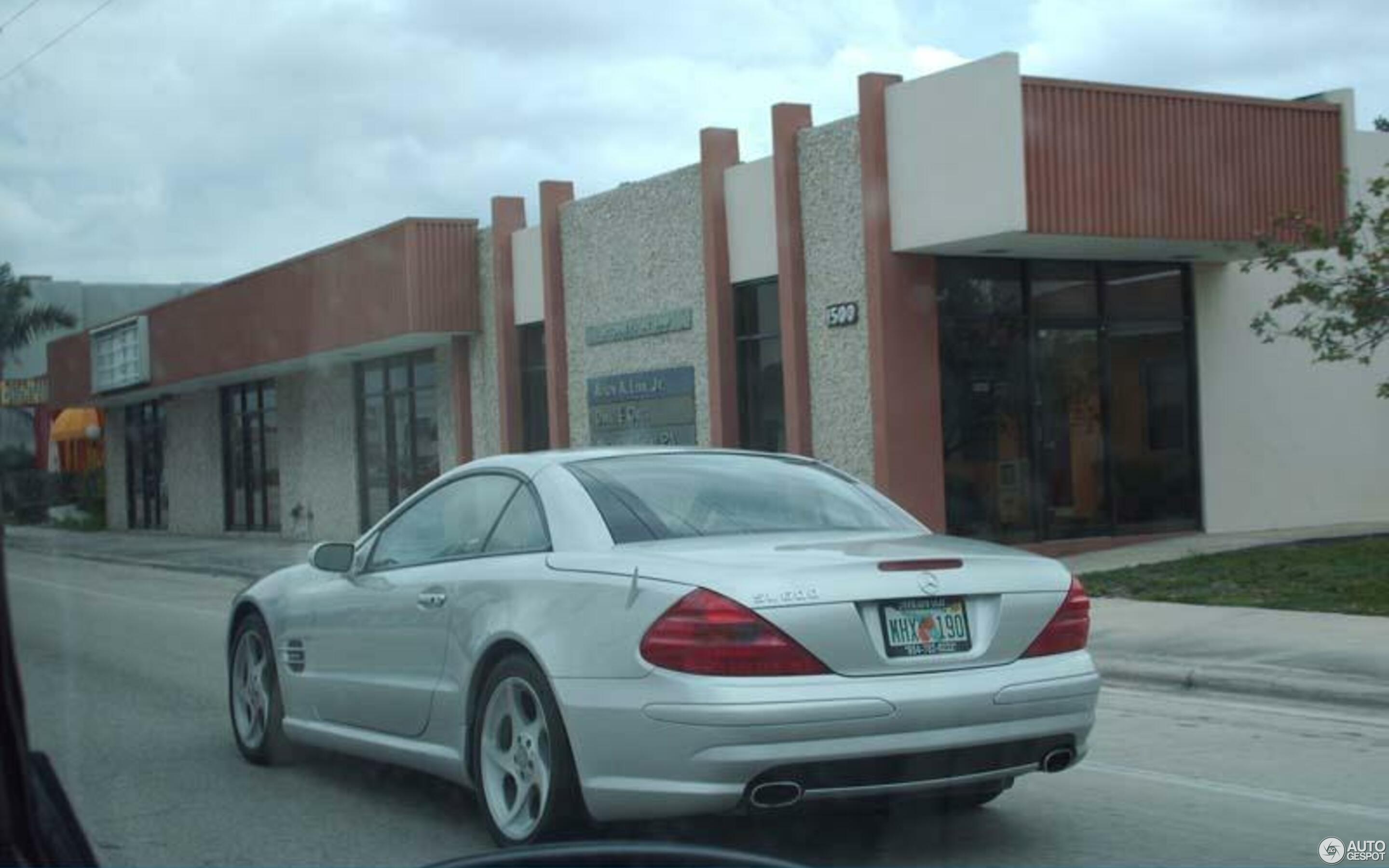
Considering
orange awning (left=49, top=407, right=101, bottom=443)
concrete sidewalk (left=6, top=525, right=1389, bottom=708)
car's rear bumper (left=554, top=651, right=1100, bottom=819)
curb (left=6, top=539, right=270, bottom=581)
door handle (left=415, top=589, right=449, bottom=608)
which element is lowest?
concrete sidewalk (left=6, top=525, right=1389, bottom=708)

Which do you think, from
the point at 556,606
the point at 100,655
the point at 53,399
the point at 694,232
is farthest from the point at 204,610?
the point at 53,399

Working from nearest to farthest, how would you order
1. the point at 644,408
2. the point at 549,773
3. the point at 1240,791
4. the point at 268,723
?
the point at 549,773 → the point at 1240,791 → the point at 268,723 → the point at 644,408

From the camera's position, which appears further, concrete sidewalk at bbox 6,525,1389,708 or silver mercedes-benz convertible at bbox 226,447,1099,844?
concrete sidewalk at bbox 6,525,1389,708

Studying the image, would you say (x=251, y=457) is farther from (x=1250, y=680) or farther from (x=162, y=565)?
(x=1250, y=680)

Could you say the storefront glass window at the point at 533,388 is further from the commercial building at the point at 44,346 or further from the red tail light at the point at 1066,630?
the commercial building at the point at 44,346

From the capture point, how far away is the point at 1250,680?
33.9ft

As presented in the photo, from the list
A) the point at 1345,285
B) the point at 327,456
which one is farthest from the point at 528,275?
the point at 1345,285

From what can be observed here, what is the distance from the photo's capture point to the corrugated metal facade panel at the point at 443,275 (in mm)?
25625

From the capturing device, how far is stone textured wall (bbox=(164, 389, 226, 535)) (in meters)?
36.9

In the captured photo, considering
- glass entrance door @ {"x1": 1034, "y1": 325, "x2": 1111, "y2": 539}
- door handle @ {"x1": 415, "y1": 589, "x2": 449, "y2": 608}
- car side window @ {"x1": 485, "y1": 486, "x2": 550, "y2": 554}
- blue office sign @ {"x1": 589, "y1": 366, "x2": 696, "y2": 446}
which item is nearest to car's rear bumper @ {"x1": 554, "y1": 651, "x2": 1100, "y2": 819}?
car side window @ {"x1": 485, "y1": 486, "x2": 550, "y2": 554}

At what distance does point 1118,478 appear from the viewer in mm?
19984

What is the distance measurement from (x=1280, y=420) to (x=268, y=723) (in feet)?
54.1

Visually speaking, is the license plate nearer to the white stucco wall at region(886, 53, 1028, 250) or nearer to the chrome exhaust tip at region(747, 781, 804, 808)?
the chrome exhaust tip at region(747, 781, 804, 808)

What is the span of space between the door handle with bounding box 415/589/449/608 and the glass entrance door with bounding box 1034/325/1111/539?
13.5 metres
